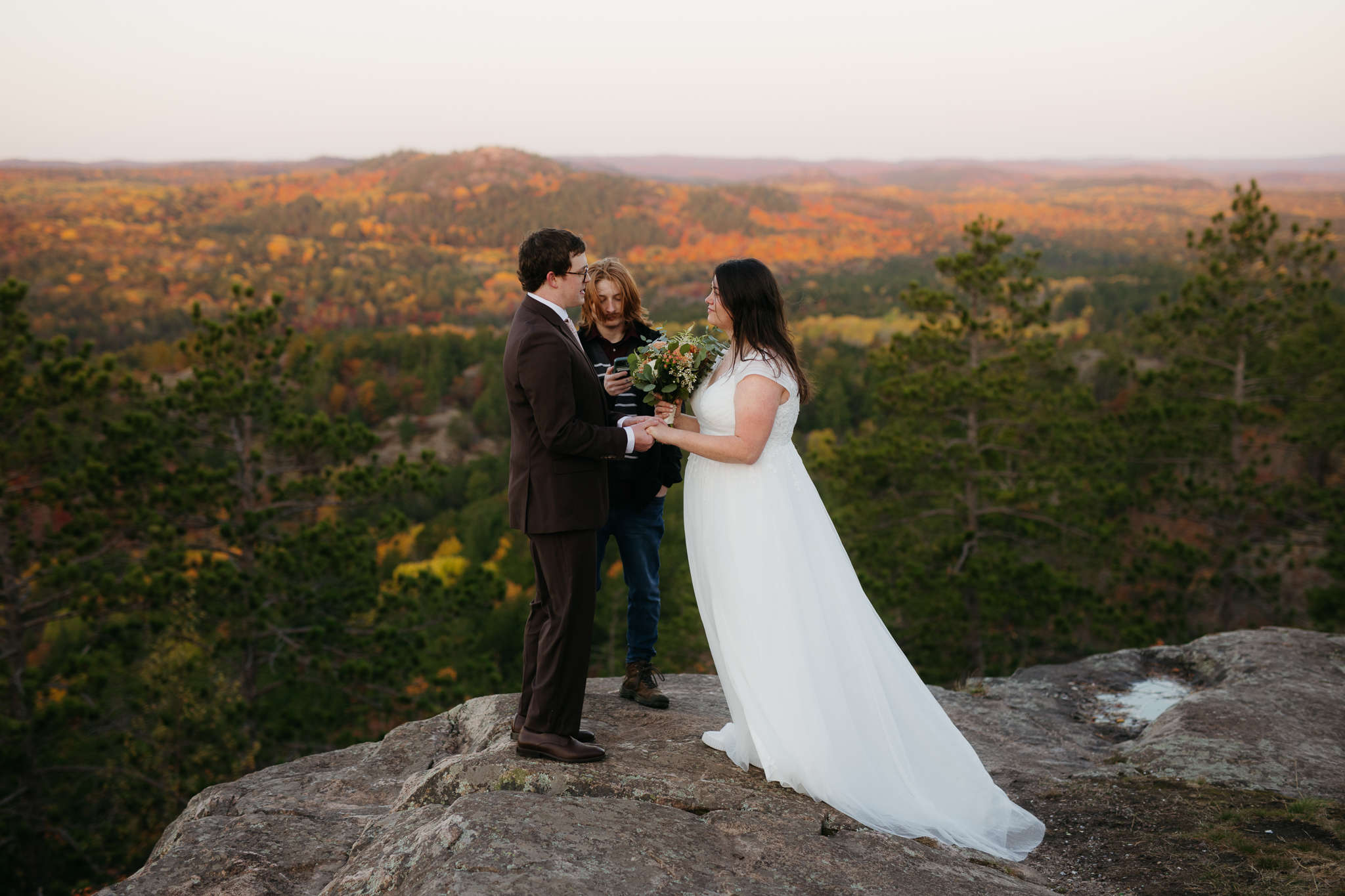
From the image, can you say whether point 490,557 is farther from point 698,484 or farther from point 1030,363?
point 698,484

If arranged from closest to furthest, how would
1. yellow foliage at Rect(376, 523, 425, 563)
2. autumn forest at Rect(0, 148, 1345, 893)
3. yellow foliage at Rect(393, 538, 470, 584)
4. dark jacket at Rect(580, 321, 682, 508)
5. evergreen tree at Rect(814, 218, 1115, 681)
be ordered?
dark jacket at Rect(580, 321, 682, 508) → autumn forest at Rect(0, 148, 1345, 893) → evergreen tree at Rect(814, 218, 1115, 681) → yellow foliage at Rect(393, 538, 470, 584) → yellow foliage at Rect(376, 523, 425, 563)

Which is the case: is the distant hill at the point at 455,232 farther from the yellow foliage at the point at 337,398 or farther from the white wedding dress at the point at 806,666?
the white wedding dress at the point at 806,666

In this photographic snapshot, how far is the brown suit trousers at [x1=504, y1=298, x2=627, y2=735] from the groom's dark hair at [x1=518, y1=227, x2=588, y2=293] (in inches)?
4.1

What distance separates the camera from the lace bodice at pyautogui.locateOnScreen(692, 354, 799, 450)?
139 inches

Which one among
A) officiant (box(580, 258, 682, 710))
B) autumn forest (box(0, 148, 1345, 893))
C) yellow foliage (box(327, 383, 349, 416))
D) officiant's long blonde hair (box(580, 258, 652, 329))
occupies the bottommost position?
yellow foliage (box(327, 383, 349, 416))

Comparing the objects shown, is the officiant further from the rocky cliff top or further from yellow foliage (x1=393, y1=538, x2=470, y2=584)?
yellow foliage (x1=393, y1=538, x2=470, y2=584)

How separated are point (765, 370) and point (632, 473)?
102 cm

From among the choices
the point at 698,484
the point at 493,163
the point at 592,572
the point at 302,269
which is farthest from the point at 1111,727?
the point at 493,163

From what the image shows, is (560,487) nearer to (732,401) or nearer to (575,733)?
(732,401)

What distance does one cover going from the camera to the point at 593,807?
302 centimetres

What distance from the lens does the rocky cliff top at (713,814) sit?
267 cm

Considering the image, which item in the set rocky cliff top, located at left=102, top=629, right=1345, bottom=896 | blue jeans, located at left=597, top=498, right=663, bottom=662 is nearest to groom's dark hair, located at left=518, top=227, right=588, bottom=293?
blue jeans, located at left=597, top=498, right=663, bottom=662

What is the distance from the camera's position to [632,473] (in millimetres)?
4164

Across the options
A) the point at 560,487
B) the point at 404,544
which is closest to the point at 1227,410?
the point at 560,487
